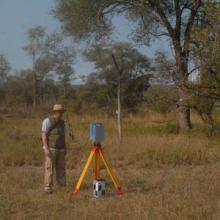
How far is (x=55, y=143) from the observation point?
955 cm

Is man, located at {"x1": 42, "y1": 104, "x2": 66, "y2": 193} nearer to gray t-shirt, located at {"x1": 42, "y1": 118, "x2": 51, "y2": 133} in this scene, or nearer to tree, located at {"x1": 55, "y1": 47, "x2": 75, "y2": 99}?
gray t-shirt, located at {"x1": 42, "y1": 118, "x2": 51, "y2": 133}

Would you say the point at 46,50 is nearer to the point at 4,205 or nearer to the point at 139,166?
the point at 139,166

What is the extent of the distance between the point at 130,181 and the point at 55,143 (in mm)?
1796

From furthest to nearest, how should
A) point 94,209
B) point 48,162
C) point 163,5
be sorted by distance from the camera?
point 163,5
point 48,162
point 94,209

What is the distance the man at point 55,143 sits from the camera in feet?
30.8

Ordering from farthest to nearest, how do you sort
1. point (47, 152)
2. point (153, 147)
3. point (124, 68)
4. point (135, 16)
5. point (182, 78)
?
point (124, 68), point (135, 16), point (153, 147), point (47, 152), point (182, 78)

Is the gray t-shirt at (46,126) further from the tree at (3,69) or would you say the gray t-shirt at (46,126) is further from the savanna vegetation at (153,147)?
the tree at (3,69)

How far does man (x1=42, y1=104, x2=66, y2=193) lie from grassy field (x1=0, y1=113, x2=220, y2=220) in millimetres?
382

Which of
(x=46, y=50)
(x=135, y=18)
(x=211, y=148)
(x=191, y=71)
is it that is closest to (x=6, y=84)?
(x=46, y=50)

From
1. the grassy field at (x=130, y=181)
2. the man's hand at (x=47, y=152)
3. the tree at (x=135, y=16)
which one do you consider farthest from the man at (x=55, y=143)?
the tree at (x=135, y=16)

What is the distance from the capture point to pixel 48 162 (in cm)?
941

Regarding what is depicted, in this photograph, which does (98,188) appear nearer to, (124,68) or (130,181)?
(130,181)

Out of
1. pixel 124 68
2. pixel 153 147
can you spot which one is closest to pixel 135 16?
pixel 153 147

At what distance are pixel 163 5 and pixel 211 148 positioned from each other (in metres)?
10.3
